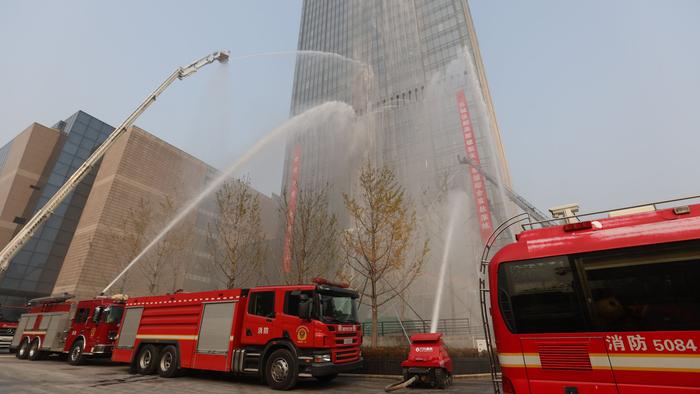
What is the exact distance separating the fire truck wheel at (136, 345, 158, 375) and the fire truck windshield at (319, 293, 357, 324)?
26.2 feet

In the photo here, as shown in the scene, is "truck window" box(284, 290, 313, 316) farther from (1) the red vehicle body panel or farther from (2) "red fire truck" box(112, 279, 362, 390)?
(1) the red vehicle body panel

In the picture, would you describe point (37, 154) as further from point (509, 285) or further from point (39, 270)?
point (509, 285)

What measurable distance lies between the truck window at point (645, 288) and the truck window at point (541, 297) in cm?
23

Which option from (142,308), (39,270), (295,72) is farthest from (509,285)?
(295,72)

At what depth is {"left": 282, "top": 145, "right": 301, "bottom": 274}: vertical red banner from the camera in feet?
88.8

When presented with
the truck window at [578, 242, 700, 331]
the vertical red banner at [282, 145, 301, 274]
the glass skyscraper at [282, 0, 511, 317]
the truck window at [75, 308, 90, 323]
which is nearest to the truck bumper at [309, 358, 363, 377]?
the truck window at [578, 242, 700, 331]

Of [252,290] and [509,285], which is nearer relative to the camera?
[509,285]

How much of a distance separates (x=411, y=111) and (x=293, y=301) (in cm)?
3246

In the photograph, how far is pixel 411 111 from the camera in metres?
38.2

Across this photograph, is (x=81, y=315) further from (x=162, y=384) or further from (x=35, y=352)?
(x=162, y=384)

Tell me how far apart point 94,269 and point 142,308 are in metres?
27.2

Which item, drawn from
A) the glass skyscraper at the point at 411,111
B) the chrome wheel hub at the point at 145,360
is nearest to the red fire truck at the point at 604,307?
the chrome wheel hub at the point at 145,360

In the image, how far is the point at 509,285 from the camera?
548 cm

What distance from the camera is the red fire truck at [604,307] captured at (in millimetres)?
4273
